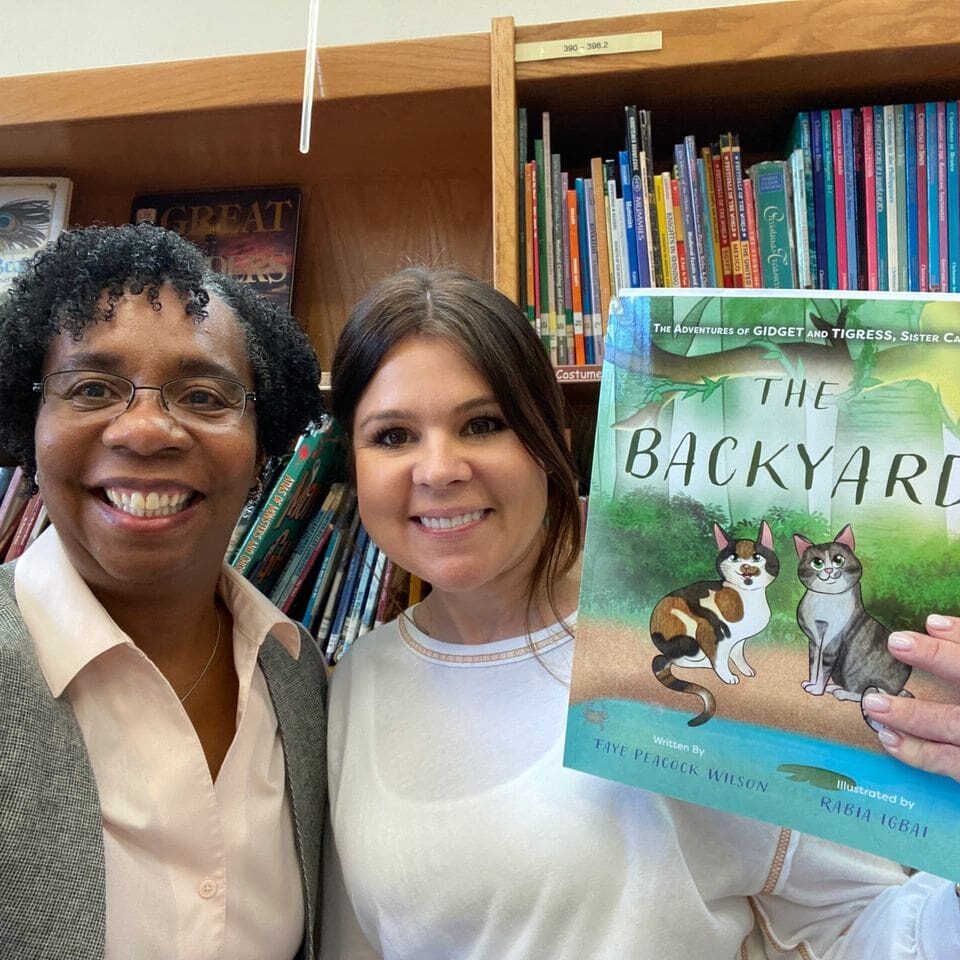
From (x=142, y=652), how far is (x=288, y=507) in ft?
1.38

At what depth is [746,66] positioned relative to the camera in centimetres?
117

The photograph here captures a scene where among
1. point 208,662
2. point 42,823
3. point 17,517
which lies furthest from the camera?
point 17,517

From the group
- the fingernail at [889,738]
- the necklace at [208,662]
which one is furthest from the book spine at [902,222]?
the necklace at [208,662]

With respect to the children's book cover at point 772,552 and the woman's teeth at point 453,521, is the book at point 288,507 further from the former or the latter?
the children's book cover at point 772,552

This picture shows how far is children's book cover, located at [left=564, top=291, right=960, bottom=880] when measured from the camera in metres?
0.66

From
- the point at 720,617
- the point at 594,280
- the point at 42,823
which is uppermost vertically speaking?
the point at 594,280

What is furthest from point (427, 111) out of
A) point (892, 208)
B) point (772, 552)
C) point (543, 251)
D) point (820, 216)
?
point (772, 552)

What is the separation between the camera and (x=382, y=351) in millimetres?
973

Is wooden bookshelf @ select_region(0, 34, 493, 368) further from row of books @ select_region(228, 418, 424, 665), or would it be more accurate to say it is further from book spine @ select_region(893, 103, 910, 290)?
book spine @ select_region(893, 103, 910, 290)

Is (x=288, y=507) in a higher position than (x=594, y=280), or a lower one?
lower

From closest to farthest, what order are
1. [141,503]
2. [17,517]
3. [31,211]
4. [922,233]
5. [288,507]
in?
[141,503] < [922,233] < [288,507] < [17,517] < [31,211]

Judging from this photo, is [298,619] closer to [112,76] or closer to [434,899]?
[434,899]

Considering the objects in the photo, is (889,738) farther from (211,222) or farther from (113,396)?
(211,222)

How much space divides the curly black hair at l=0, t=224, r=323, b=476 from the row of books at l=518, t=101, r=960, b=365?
0.48 metres
